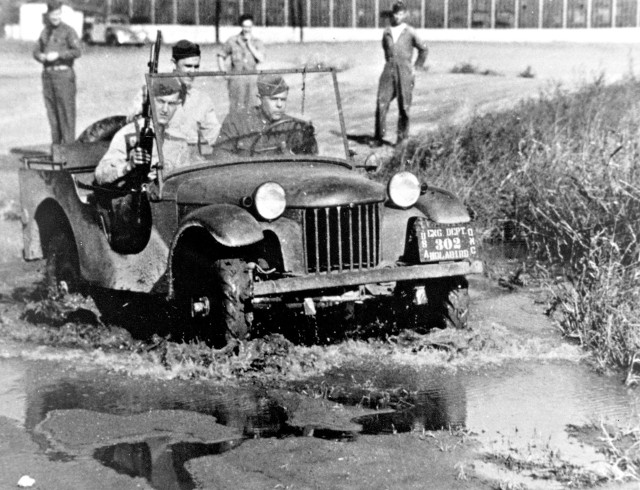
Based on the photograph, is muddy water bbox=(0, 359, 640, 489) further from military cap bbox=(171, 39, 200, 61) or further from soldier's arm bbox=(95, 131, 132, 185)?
military cap bbox=(171, 39, 200, 61)

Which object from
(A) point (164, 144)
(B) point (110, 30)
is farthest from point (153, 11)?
(A) point (164, 144)

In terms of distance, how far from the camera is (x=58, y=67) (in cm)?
1432

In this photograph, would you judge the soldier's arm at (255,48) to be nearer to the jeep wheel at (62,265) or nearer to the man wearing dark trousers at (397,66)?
the man wearing dark trousers at (397,66)

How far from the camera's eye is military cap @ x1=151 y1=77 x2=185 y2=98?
7426mm

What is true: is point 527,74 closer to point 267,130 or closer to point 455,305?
point 267,130

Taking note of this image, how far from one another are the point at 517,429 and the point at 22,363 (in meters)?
3.33

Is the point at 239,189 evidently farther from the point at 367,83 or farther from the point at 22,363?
the point at 367,83

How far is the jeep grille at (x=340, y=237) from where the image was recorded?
22.3 feet

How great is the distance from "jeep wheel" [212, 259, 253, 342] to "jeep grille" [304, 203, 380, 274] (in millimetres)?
431

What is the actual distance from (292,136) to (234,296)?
1.55 meters

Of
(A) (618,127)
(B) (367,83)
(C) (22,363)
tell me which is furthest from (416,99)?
(C) (22,363)

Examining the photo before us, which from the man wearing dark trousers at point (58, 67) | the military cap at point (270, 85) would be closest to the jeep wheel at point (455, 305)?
the military cap at point (270, 85)

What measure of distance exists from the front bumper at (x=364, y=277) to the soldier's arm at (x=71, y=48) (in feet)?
27.7

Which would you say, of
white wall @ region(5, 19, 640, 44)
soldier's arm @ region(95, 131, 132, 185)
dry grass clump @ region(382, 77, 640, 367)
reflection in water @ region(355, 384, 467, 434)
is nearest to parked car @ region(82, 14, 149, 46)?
white wall @ region(5, 19, 640, 44)
